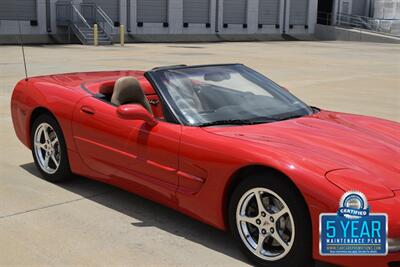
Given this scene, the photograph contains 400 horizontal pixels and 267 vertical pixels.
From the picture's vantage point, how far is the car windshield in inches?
160

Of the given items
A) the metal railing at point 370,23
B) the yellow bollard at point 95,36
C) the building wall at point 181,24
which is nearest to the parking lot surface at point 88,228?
the yellow bollard at point 95,36

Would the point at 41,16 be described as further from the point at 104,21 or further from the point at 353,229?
the point at 353,229

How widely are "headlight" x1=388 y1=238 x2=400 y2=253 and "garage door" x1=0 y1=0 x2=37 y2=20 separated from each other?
107 feet

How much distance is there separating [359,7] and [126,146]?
195 ft

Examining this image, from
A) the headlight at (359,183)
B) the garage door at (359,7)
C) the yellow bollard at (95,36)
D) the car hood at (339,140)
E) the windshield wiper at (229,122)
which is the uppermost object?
the garage door at (359,7)

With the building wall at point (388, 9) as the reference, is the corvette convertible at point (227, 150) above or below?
below

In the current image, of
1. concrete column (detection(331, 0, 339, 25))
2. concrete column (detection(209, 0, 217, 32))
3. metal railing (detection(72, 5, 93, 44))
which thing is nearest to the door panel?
metal railing (detection(72, 5, 93, 44))

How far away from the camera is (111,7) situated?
→ 1517 inches

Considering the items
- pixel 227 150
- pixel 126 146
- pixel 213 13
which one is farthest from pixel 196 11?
pixel 227 150

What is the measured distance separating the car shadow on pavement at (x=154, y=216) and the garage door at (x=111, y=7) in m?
34.3

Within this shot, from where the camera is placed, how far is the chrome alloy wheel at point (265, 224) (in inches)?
128

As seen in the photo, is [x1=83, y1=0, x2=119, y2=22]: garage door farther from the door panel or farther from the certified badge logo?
the certified badge logo

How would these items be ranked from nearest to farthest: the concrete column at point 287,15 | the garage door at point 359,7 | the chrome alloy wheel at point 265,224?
1. the chrome alloy wheel at point 265,224
2. the concrete column at point 287,15
3. the garage door at point 359,7

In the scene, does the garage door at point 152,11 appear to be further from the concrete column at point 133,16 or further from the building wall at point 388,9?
the building wall at point 388,9
